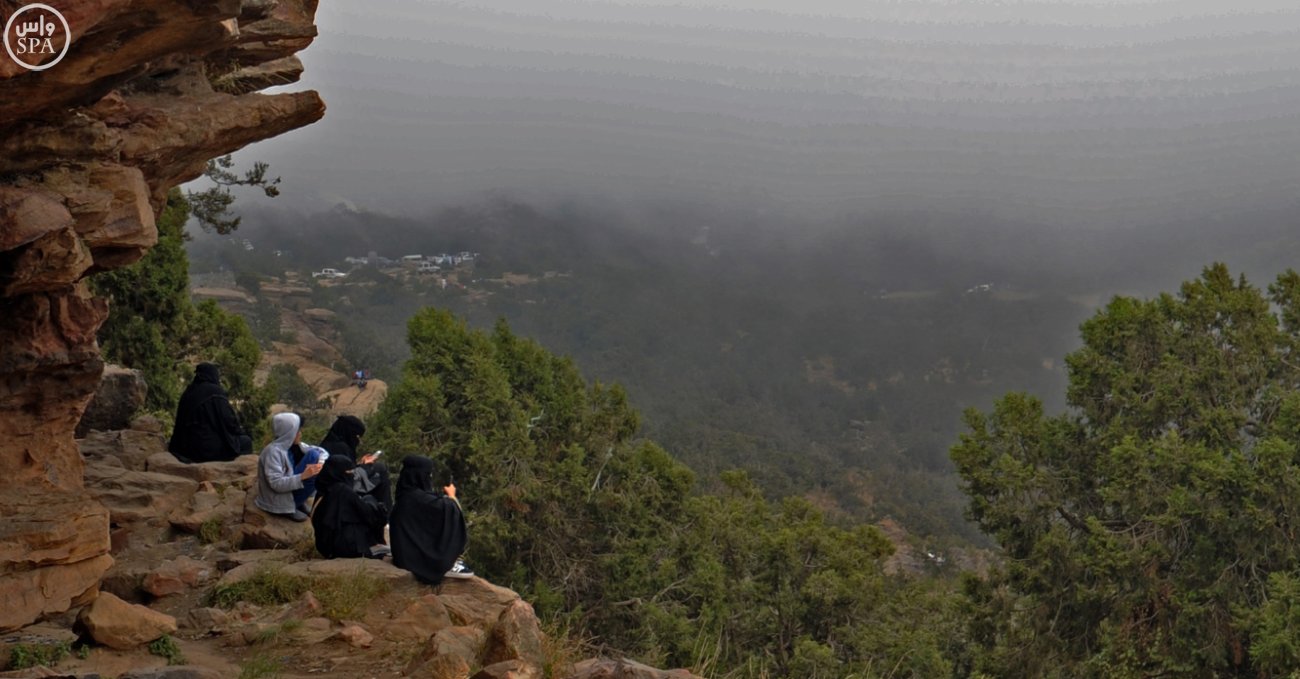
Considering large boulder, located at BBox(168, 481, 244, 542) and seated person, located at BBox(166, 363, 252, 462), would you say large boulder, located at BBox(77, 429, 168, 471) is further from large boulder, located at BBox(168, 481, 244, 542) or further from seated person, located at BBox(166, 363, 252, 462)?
large boulder, located at BBox(168, 481, 244, 542)

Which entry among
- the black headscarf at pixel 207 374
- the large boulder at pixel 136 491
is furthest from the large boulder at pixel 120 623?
the black headscarf at pixel 207 374

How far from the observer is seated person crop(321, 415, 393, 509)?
10.8m

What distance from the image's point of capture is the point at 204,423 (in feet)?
44.7

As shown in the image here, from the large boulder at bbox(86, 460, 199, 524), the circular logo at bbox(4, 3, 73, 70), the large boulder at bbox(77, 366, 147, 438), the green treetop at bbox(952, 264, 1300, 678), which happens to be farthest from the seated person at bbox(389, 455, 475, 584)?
the green treetop at bbox(952, 264, 1300, 678)

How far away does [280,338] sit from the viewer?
58.4 meters

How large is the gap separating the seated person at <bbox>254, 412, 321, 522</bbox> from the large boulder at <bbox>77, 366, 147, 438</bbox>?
17.3ft

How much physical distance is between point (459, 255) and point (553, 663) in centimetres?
14972

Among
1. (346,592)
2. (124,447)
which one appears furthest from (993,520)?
(124,447)

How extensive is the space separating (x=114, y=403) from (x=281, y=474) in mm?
5837

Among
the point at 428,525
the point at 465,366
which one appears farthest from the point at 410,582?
the point at 465,366

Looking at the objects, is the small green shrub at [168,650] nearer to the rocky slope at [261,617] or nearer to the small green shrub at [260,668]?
the rocky slope at [261,617]

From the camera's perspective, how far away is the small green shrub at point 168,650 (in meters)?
7.66

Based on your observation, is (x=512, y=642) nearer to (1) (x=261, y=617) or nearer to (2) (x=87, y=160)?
(1) (x=261, y=617)

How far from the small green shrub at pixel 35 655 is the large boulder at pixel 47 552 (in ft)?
1.83
